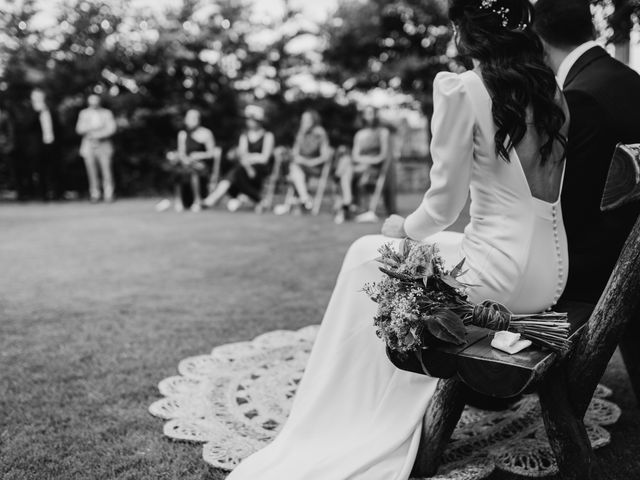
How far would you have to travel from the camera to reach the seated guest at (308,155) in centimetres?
1220

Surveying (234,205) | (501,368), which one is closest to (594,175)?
(501,368)

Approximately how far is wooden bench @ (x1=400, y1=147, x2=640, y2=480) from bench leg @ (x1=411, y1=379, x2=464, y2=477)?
0.24 meters

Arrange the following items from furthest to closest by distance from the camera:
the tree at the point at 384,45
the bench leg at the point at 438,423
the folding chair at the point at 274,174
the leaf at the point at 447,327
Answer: the tree at the point at 384,45
the folding chair at the point at 274,174
the bench leg at the point at 438,423
the leaf at the point at 447,327

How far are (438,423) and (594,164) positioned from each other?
1272mm

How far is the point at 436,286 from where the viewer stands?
7.00ft

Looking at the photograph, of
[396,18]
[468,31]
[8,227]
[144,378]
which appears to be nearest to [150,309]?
[144,378]

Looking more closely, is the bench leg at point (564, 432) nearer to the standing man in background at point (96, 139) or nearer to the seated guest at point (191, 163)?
the seated guest at point (191, 163)

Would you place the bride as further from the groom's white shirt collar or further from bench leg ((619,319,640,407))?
bench leg ((619,319,640,407))

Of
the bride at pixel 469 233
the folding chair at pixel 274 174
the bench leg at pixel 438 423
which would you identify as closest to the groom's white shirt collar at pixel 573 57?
the bride at pixel 469 233

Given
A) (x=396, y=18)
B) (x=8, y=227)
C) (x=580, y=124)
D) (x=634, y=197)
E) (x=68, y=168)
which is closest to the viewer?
(x=634, y=197)

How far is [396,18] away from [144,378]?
19237mm

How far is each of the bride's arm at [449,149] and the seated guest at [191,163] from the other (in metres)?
11.0

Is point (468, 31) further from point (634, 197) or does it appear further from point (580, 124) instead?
point (634, 197)

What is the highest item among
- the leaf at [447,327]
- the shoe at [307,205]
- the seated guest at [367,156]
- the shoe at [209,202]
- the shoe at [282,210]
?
the seated guest at [367,156]
